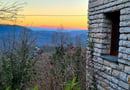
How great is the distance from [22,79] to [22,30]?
1342 mm

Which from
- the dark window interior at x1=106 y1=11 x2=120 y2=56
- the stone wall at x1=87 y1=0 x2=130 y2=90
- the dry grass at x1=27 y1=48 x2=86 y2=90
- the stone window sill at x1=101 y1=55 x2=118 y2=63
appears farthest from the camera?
the dry grass at x1=27 y1=48 x2=86 y2=90

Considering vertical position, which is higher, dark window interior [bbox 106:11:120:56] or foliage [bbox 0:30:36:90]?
dark window interior [bbox 106:11:120:56]

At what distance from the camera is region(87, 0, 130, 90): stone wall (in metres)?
4.60

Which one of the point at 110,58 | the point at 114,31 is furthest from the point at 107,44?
the point at 110,58

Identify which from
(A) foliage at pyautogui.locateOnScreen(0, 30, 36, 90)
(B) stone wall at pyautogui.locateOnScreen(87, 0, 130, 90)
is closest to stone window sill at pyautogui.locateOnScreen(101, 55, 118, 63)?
(B) stone wall at pyautogui.locateOnScreen(87, 0, 130, 90)

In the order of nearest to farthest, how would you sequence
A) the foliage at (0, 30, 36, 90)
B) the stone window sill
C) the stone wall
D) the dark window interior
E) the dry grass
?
the stone wall
the stone window sill
the dark window interior
the foliage at (0, 30, 36, 90)
the dry grass

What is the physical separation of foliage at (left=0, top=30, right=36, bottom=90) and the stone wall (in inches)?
66.5

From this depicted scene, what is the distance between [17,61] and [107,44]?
2.71 m

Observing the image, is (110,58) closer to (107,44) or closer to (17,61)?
(107,44)

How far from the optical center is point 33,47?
24.6 ft

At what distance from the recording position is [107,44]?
569cm

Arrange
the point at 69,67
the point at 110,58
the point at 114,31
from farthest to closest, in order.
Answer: the point at 69,67, the point at 114,31, the point at 110,58

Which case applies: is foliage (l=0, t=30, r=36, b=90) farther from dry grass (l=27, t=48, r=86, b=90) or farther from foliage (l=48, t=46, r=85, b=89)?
foliage (l=48, t=46, r=85, b=89)

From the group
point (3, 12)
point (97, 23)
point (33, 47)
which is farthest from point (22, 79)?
point (3, 12)
